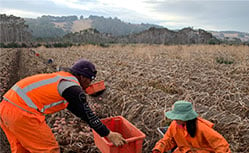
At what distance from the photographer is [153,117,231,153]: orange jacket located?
6.82 ft

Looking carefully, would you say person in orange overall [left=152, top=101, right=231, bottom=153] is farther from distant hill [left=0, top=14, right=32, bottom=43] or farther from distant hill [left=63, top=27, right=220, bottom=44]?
distant hill [left=0, top=14, right=32, bottom=43]

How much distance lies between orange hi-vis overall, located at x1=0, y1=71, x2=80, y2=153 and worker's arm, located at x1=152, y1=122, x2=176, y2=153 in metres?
1.09

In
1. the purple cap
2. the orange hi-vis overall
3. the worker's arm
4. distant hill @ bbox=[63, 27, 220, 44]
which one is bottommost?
the worker's arm

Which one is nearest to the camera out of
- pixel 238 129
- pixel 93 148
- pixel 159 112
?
pixel 238 129

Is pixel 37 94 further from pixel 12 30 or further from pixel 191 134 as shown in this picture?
pixel 12 30

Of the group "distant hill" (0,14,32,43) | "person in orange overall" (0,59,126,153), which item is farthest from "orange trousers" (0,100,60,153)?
"distant hill" (0,14,32,43)

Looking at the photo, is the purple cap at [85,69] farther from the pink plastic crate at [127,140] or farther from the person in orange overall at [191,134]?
the person in orange overall at [191,134]

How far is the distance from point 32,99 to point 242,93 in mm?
3929

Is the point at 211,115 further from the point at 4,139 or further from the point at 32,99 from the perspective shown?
the point at 4,139

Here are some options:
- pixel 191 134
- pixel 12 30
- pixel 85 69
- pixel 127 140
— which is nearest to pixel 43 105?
pixel 85 69

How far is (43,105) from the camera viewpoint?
2189 mm

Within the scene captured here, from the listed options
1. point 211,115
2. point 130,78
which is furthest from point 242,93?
point 130,78

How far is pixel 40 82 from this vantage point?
84.7 inches

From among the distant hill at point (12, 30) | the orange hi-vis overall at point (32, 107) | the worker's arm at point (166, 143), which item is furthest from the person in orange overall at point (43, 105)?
the distant hill at point (12, 30)
